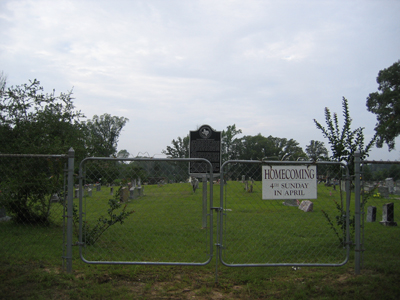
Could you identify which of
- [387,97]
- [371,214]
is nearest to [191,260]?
[371,214]

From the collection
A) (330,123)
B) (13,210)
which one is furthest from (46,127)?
(330,123)

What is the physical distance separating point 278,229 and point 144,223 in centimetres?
357

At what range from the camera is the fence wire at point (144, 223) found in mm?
5148

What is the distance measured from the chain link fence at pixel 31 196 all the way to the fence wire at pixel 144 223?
1.00 metres

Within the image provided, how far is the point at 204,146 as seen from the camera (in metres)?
9.62

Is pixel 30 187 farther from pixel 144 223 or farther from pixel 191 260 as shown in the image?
pixel 191 260

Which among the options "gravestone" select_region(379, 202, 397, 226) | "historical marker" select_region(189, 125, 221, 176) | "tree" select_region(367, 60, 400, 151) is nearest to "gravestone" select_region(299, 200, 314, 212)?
"gravestone" select_region(379, 202, 397, 226)

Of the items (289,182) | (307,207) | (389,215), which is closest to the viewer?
(289,182)

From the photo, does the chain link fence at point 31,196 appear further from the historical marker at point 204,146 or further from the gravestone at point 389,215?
the gravestone at point 389,215

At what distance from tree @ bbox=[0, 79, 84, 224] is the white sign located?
5.05 m

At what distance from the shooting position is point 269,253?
6098 millimetres

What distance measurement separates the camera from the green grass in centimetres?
426

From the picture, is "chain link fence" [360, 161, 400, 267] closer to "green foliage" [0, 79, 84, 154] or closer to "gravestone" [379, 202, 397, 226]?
"gravestone" [379, 202, 397, 226]

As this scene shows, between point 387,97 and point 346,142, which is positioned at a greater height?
point 387,97
